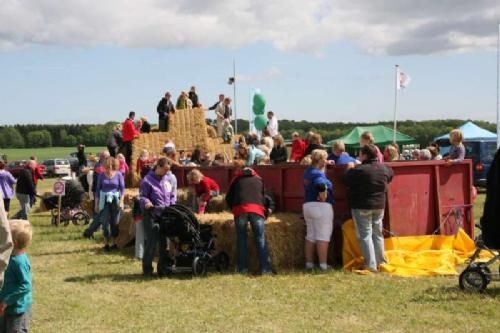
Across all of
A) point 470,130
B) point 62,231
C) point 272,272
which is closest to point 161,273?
point 272,272

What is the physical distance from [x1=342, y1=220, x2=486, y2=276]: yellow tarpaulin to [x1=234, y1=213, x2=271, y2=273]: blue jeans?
1219 millimetres

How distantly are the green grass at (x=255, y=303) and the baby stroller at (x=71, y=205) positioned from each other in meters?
7.84

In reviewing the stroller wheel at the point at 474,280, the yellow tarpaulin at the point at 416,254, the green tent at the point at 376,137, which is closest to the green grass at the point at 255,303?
the stroller wheel at the point at 474,280

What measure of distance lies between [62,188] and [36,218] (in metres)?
3.65

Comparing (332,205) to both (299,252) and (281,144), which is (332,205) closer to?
(299,252)

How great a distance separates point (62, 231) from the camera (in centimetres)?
1723

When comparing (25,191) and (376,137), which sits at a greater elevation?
(376,137)

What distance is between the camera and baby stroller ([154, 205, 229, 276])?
10266 millimetres

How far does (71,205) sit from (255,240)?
10.3 meters

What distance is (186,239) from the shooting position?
34.2 feet

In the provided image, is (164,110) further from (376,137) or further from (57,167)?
(57,167)

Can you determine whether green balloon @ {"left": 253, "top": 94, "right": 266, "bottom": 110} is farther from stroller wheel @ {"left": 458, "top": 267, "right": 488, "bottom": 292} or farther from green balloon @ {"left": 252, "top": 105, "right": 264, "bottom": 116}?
stroller wheel @ {"left": 458, "top": 267, "right": 488, "bottom": 292}

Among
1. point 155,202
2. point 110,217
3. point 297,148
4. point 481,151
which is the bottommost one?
point 110,217

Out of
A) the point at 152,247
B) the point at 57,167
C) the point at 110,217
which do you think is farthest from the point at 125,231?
the point at 57,167
